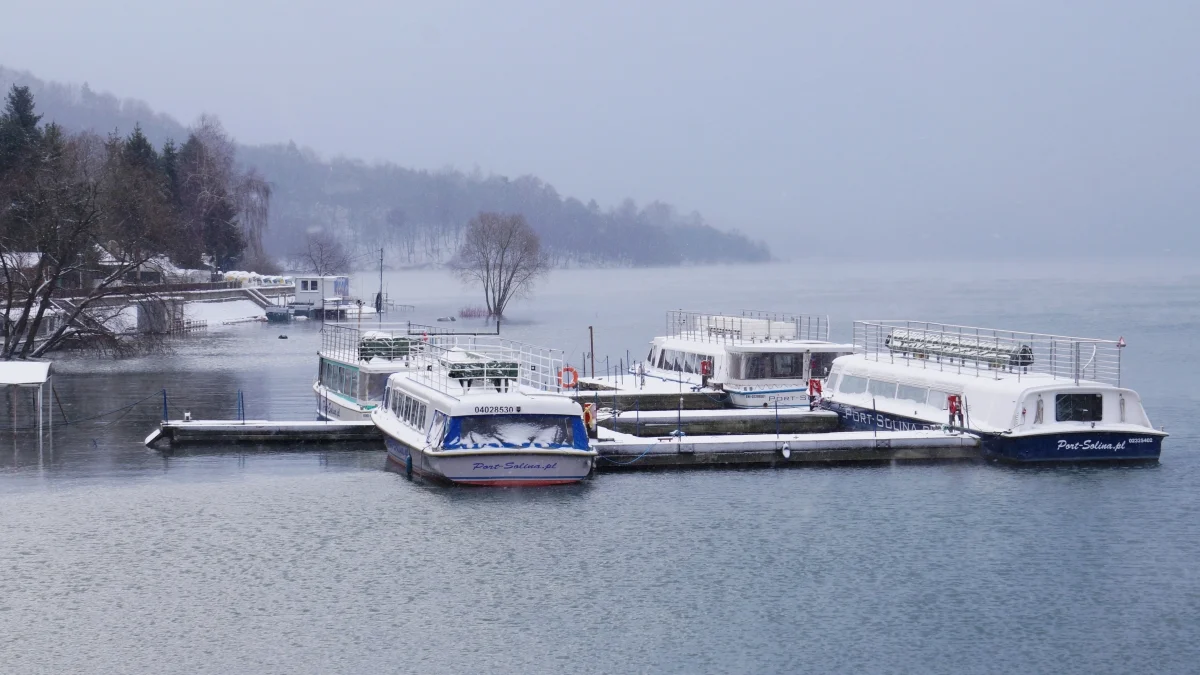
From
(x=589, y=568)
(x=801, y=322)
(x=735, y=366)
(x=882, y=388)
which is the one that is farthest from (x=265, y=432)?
(x=801, y=322)

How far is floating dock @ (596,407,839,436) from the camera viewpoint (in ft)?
165

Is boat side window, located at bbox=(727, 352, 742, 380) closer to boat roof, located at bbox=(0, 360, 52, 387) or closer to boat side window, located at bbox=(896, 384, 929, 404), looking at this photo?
boat side window, located at bbox=(896, 384, 929, 404)

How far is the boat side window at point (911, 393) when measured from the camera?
47.8m

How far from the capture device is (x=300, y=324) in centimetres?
13188

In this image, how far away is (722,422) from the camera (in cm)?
5084

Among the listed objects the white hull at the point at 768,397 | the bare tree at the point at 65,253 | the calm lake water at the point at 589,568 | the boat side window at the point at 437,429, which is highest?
the bare tree at the point at 65,253

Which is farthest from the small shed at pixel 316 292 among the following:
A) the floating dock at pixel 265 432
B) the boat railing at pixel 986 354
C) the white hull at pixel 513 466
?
the white hull at pixel 513 466

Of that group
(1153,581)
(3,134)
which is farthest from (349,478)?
(3,134)

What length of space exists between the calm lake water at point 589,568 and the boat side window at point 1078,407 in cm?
174

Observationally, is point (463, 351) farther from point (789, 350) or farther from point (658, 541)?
point (789, 350)

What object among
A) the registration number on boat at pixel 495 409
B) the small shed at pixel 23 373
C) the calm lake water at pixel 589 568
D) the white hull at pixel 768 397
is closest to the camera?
the calm lake water at pixel 589 568

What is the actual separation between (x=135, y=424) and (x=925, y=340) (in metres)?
30.4

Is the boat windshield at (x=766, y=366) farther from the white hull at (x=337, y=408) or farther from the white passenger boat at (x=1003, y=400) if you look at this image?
the white hull at (x=337, y=408)

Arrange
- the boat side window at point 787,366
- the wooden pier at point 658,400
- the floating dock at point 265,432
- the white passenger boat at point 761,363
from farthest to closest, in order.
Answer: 1. the boat side window at point 787,366
2. the white passenger boat at point 761,363
3. the wooden pier at point 658,400
4. the floating dock at point 265,432
